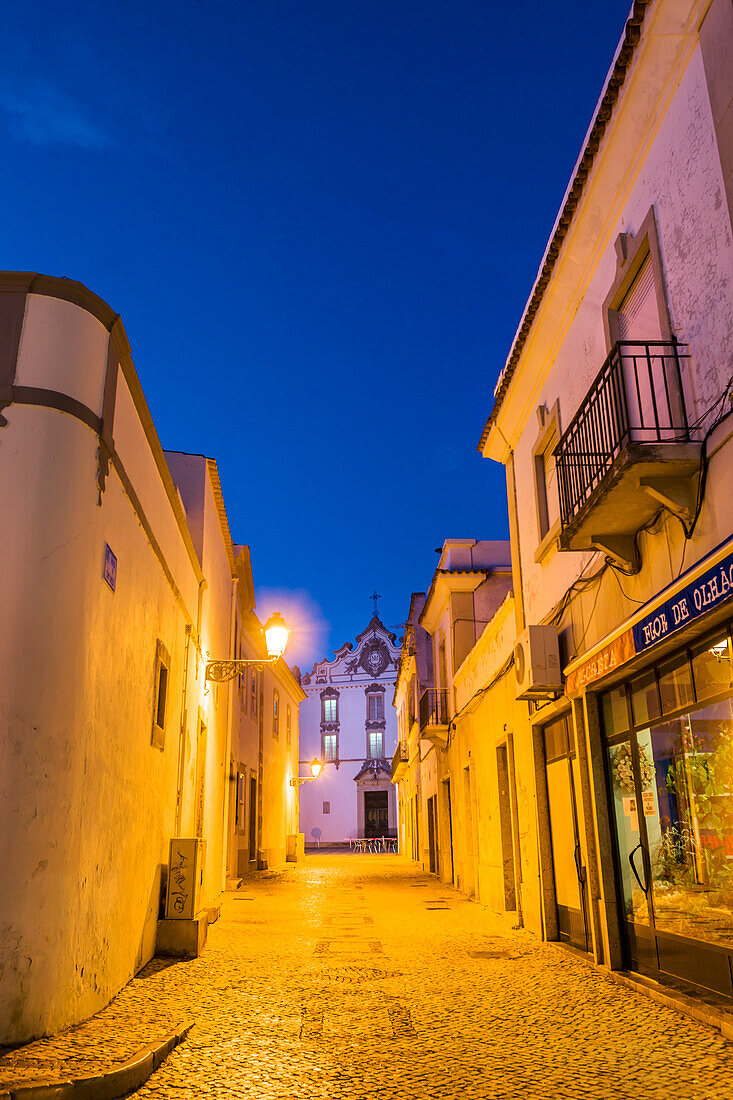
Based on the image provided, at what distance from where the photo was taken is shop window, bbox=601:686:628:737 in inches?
305

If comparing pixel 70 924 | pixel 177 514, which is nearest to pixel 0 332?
pixel 70 924

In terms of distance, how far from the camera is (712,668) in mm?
5820

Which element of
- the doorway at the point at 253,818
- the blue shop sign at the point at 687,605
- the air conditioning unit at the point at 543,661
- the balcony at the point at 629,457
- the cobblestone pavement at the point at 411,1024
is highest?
the balcony at the point at 629,457

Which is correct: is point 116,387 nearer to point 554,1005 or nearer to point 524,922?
point 554,1005

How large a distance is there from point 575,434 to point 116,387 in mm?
3773

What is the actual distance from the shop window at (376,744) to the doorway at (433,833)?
2466 centimetres

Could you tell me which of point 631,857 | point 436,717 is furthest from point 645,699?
point 436,717

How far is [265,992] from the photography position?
6789 millimetres

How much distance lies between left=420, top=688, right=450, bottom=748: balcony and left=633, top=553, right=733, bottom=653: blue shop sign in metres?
13.3

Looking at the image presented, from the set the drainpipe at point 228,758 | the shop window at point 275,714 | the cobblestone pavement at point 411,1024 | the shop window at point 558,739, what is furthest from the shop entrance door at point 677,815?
the shop window at point 275,714

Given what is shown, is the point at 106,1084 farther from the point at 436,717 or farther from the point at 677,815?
the point at 436,717

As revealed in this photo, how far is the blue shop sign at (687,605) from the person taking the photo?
197 inches

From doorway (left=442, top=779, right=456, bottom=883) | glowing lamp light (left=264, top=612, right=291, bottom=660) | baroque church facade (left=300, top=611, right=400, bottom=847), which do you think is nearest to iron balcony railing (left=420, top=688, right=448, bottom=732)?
doorway (left=442, top=779, right=456, bottom=883)

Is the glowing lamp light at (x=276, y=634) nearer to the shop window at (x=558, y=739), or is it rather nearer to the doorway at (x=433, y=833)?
the shop window at (x=558, y=739)
